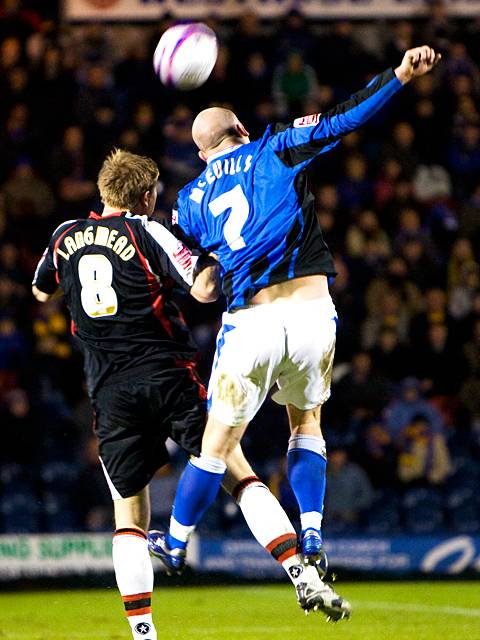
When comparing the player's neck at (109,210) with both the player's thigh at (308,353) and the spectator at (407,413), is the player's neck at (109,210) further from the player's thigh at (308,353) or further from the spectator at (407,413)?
the spectator at (407,413)

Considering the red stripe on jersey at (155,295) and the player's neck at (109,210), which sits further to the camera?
the player's neck at (109,210)

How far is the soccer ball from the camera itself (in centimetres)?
741

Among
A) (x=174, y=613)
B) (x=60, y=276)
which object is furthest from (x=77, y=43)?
(x=60, y=276)

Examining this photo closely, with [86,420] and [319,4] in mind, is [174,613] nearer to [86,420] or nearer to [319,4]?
[86,420]

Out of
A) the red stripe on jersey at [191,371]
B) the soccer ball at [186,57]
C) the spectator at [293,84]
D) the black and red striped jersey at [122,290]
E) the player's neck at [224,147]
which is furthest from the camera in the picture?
the spectator at [293,84]

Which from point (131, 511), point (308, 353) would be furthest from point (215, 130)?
point (131, 511)

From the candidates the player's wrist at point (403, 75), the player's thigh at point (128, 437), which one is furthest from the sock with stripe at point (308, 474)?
the player's wrist at point (403, 75)

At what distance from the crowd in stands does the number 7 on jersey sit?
20.2 feet

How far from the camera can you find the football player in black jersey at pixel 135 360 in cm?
677

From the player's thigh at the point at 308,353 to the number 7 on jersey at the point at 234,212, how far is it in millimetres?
496

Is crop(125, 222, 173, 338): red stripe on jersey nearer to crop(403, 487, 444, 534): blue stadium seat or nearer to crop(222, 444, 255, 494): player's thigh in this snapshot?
crop(222, 444, 255, 494): player's thigh

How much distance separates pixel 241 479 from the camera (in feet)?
23.0

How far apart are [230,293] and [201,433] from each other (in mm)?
814

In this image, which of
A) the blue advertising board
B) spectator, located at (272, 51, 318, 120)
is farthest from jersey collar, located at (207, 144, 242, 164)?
spectator, located at (272, 51, 318, 120)
